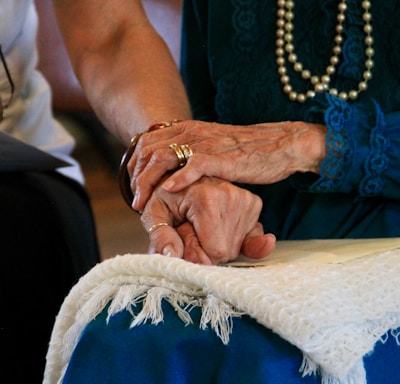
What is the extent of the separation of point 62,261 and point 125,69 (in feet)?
0.95

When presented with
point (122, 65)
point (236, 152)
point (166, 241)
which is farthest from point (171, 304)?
point (122, 65)

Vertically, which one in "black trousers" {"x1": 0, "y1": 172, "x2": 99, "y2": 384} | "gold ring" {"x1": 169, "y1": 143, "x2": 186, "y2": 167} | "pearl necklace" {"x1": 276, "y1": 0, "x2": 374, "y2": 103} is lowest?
"black trousers" {"x1": 0, "y1": 172, "x2": 99, "y2": 384}

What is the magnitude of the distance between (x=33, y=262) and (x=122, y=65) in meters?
0.31

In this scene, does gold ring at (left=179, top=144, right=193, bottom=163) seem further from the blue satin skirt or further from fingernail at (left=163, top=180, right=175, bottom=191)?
the blue satin skirt

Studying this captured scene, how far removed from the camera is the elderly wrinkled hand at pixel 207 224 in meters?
0.75

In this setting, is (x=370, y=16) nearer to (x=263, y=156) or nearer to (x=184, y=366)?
(x=263, y=156)

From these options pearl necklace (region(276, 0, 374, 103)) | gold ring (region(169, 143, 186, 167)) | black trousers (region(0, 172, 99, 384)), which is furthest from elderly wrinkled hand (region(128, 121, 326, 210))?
black trousers (region(0, 172, 99, 384))

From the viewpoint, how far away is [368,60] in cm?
93

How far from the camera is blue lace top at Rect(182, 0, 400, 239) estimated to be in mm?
861

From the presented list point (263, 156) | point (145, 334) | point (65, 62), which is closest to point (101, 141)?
point (65, 62)

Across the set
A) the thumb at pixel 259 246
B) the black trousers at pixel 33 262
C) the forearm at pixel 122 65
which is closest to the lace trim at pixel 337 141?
the thumb at pixel 259 246

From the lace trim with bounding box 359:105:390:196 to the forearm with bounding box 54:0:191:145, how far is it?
278 mm

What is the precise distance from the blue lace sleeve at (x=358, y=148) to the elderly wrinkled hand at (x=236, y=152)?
20 mm

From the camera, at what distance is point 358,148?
2.66ft
